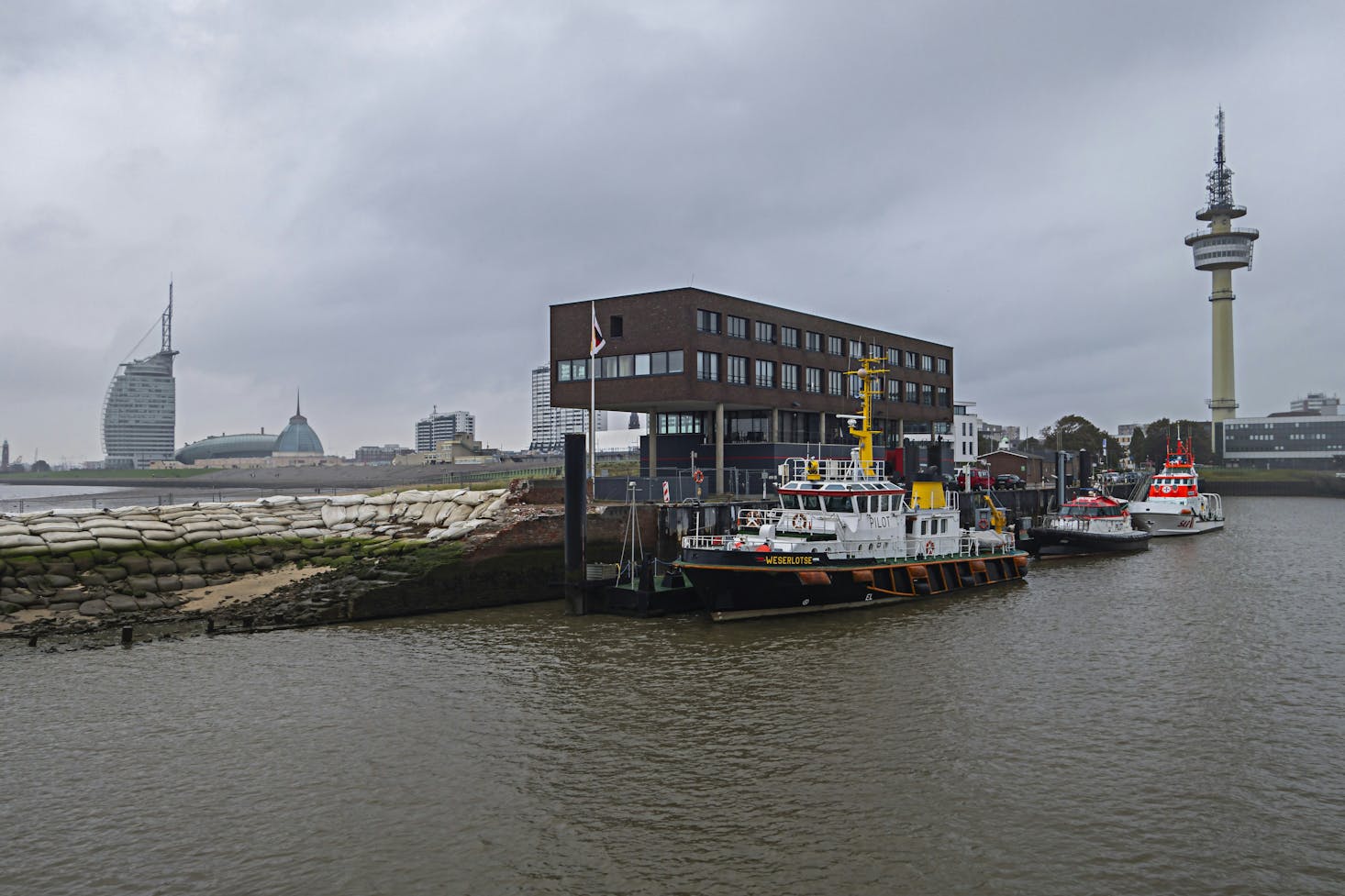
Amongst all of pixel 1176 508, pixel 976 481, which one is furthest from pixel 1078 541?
pixel 1176 508

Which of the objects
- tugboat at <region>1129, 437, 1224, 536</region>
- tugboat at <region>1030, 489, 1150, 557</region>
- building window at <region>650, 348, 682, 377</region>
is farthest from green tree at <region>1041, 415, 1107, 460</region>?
building window at <region>650, 348, 682, 377</region>

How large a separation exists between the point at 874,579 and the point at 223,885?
2538cm

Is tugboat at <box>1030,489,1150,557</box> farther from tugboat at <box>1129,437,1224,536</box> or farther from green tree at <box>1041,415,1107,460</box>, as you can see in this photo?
green tree at <box>1041,415,1107,460</box>

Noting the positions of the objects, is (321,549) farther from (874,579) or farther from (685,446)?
(685,446)

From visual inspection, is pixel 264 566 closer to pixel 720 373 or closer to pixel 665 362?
pixel 665 362

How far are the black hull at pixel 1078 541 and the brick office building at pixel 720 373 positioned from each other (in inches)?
587

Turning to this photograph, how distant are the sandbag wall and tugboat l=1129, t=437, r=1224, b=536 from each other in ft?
177

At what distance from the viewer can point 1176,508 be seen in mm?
66188

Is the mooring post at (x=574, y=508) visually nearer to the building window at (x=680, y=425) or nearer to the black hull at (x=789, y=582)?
the black hull at (x=789, y=582)

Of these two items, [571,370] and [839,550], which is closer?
[839,550]

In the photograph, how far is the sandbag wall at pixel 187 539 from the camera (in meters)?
29.4

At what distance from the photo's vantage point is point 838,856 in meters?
13.0

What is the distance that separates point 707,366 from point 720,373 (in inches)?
47.4

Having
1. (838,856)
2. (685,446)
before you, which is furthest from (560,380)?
(838,856)
